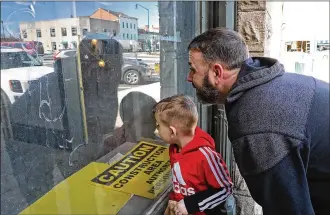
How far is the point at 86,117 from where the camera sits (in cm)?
172

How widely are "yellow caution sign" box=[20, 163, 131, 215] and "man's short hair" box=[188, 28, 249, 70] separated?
100 centimetres

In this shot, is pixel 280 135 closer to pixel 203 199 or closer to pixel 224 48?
pixel 224 48

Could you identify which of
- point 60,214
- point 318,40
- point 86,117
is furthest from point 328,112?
point 318,40

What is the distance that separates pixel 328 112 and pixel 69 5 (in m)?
1.34

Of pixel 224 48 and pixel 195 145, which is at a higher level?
pixel 224 48

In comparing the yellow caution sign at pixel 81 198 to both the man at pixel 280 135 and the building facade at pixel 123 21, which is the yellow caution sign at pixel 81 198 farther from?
the man at pixel 280 135

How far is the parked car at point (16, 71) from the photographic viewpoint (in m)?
1.20

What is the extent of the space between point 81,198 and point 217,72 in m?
1.11

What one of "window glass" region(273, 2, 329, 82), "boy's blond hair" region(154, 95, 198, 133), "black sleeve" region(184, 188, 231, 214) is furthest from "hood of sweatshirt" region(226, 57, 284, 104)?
"window glass" region(273, 2, 329, 82)

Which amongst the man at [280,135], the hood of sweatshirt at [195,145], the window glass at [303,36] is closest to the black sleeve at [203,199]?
the hood of sweatshirt at [195,145]

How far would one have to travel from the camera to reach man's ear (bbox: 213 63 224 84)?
1.38 m

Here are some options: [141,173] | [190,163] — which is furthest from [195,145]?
[141,173]

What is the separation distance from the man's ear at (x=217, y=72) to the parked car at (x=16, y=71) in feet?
2.70

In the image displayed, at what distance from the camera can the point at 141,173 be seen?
6.92 ft
